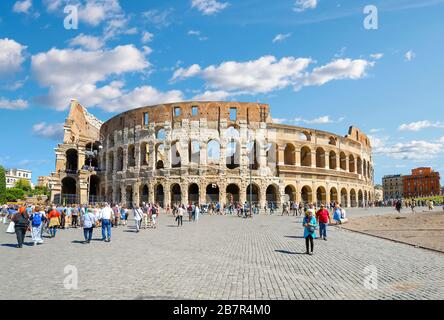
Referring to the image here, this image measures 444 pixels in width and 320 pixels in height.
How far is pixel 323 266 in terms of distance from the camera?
8242mm

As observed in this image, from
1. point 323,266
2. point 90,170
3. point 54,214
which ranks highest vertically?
point 90,170

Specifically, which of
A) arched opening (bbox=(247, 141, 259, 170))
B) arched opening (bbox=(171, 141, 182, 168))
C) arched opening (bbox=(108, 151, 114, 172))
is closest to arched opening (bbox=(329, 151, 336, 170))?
arched opening (bbox=(247, 141, 259, 170))

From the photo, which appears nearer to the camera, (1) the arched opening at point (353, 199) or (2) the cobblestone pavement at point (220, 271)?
(2) the cobblestone pavement at point (220, 271)

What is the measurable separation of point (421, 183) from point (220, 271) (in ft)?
423

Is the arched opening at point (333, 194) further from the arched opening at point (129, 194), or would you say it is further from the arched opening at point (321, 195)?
the arched opening at point (129, 194)

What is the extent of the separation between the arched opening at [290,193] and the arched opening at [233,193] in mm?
6323

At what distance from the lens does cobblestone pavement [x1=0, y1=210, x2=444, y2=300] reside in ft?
19.2

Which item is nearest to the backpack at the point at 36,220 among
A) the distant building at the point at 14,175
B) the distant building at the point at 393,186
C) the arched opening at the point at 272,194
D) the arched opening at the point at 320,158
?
the arched opening at the point at 272,194

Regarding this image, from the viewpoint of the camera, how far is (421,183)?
115688mm

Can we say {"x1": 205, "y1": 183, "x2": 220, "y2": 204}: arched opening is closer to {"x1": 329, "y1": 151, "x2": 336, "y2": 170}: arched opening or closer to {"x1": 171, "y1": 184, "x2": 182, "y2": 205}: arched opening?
{"x1": 171, "y1": 184, "x2": 182, "y2": 205}: arched opening

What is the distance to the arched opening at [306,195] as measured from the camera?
41.4 m
